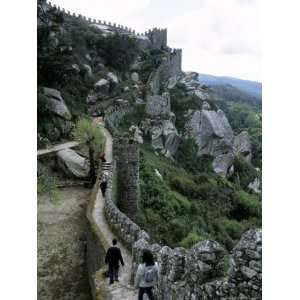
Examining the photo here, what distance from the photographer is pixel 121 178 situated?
23.9 meters

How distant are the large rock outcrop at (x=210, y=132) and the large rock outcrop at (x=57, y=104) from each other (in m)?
19.6

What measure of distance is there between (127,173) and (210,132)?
26.3 metres

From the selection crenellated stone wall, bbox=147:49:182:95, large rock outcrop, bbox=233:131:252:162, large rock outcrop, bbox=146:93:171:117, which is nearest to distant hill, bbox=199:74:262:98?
large rock outcrop, bbox=146:93:171:117

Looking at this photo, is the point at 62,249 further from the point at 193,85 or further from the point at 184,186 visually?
the point at 193,85

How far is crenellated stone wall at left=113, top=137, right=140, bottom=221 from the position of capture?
933 inches

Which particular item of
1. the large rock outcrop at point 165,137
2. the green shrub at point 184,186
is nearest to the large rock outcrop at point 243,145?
the large rock outcrop at point 165,137

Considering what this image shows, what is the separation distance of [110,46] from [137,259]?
4922 cm

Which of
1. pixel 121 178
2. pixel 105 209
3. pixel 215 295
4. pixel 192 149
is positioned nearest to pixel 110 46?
pixel 192 149

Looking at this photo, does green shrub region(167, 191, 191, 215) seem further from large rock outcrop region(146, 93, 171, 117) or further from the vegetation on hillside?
large rock outcrop region(146, 93, 171, 117)

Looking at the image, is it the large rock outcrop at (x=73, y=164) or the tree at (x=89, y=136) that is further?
the tree at (x=89, y=136)

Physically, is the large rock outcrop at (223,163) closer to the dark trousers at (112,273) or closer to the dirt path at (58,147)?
the dirt path at (58,147)

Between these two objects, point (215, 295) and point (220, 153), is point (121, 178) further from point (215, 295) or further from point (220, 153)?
point (220, 153)

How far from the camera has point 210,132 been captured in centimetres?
4884

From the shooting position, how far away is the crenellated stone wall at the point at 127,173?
23688 mm
